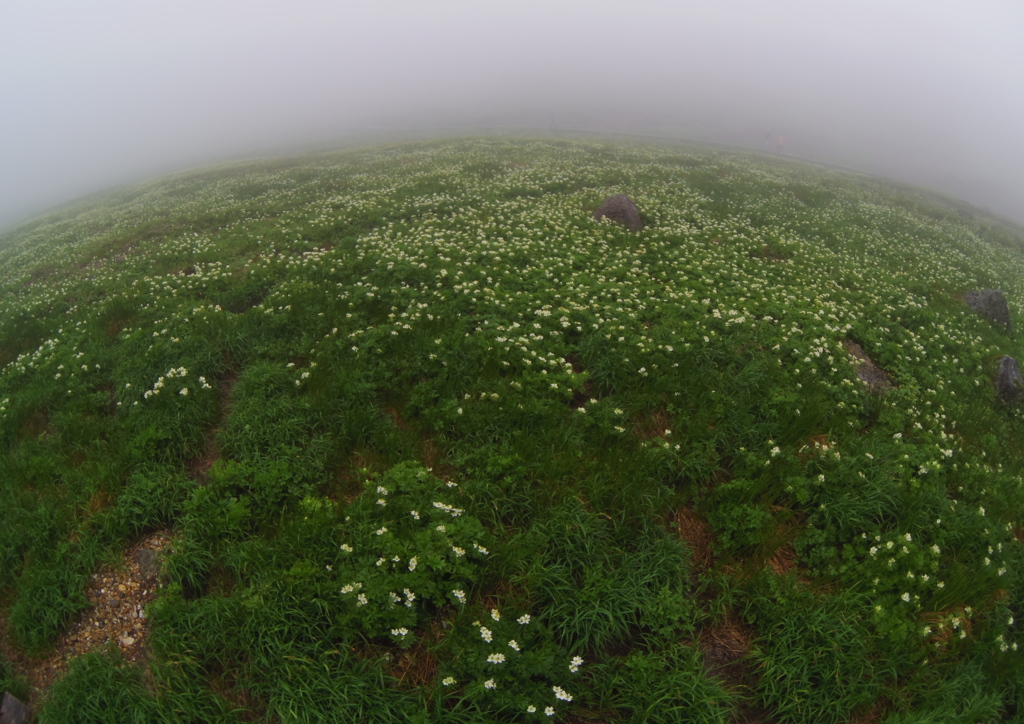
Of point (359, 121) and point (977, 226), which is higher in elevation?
point (359, 121)

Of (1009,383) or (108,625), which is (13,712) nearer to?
(108,625)

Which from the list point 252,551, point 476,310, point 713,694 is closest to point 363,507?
point 252,551

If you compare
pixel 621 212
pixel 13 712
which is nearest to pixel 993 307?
pixel 621 212

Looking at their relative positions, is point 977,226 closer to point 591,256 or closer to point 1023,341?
point 1023,341

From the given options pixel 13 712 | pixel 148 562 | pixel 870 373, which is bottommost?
pixel 13 712

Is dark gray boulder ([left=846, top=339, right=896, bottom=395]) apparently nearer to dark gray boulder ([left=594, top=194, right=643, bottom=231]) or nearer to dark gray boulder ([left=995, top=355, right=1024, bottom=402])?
dark gray boulder ([left=995, top=355, right=1024, bottom=402])
